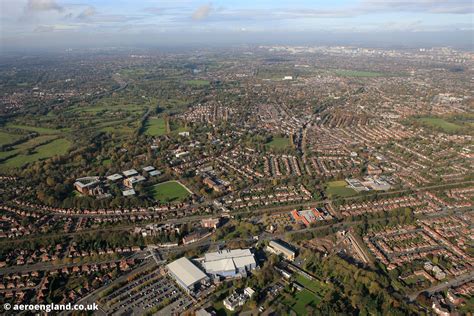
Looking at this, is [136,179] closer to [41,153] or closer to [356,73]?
[41,153]

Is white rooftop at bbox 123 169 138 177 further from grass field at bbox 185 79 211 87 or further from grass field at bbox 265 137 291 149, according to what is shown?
grass field at bbox 185 79 211 87

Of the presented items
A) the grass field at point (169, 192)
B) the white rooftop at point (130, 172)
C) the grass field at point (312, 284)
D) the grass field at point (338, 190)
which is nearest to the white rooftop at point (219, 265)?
the grass field at point (312, 284)

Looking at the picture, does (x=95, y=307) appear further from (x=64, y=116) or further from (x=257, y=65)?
(x=257, y=65)

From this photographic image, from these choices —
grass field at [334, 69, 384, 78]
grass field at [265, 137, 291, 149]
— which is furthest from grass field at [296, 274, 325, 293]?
grass field at [334, 69, 384, 78]

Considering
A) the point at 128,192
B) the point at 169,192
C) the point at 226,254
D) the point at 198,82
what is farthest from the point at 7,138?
the point at 198,82

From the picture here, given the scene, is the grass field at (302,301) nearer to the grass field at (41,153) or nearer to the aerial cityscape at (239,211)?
the aerial cityscape at (239,211)

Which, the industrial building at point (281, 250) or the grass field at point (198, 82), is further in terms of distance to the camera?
the grass field at point (198, 82)

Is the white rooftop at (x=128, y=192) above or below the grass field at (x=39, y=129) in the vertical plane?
below
